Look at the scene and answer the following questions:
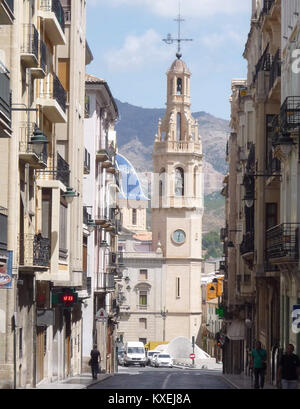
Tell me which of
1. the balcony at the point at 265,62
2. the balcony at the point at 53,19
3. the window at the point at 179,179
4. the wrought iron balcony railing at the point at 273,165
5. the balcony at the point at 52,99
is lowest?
the wrought iron balcony railing at the point at 273,165

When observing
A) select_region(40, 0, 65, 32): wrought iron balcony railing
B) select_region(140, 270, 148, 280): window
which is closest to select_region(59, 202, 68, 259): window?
select_region(40, 0, 65, 32): wrought iron balcony railing

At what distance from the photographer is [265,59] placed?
41.1 metres

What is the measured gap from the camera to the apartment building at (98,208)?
53031 millimetres

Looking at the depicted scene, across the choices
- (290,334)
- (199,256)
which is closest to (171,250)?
(199,256)

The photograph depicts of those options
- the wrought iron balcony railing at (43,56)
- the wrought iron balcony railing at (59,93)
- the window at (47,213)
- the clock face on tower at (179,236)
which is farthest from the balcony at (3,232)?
the clock face on tower at (179,236)

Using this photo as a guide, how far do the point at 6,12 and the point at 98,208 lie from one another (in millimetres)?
34263

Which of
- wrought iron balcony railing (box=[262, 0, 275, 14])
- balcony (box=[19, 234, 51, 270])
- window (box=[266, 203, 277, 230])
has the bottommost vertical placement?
balcony (box=[19, 234, 51, 270])

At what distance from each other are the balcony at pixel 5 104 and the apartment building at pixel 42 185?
238 mm

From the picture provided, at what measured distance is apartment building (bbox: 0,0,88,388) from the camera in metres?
26.7

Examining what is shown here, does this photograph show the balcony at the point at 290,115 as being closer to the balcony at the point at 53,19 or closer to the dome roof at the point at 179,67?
the balcony at the point at 53,19

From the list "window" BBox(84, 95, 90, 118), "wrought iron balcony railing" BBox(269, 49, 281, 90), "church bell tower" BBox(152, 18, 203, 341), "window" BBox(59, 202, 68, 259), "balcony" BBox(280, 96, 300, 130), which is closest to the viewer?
"balcony" BBox(280, 96, 300, 130)

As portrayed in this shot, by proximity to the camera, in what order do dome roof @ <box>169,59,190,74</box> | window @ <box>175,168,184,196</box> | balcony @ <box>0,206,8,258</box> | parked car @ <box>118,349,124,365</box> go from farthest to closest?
dome roof @ <box>169,59,190,74</box>, window @ <box>175,168,184,196</box>, parked car @ <box>118,349,124,365</box>, balcony @ <box>0,206,8,258</box>

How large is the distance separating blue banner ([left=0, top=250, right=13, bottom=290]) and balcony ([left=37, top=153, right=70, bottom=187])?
682 cm

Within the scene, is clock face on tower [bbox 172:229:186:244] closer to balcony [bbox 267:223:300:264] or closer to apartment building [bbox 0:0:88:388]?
apartment building [bbox 0:0:88:388]
